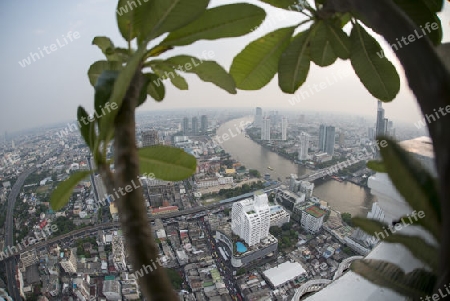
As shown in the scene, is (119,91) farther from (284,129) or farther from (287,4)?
(284,129)

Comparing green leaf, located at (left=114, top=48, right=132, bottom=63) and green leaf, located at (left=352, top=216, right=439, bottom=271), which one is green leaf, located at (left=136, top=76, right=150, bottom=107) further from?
green leaf, located at (left=352, top=216, right=439, bottom=271)

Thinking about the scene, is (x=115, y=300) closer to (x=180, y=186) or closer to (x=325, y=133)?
(x=180, y=186)

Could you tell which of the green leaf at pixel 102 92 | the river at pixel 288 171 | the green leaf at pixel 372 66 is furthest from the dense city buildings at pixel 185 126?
the green leaf at pixel 102 92

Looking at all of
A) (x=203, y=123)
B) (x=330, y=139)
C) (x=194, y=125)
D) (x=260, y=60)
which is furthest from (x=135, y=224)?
(x=203, y=123)

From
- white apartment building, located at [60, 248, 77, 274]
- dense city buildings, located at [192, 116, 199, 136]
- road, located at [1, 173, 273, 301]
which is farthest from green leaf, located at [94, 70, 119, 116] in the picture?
dense city buildings, located at [192, 116, 199, 136]

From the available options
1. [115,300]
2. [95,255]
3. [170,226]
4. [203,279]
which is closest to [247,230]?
[203,279]
